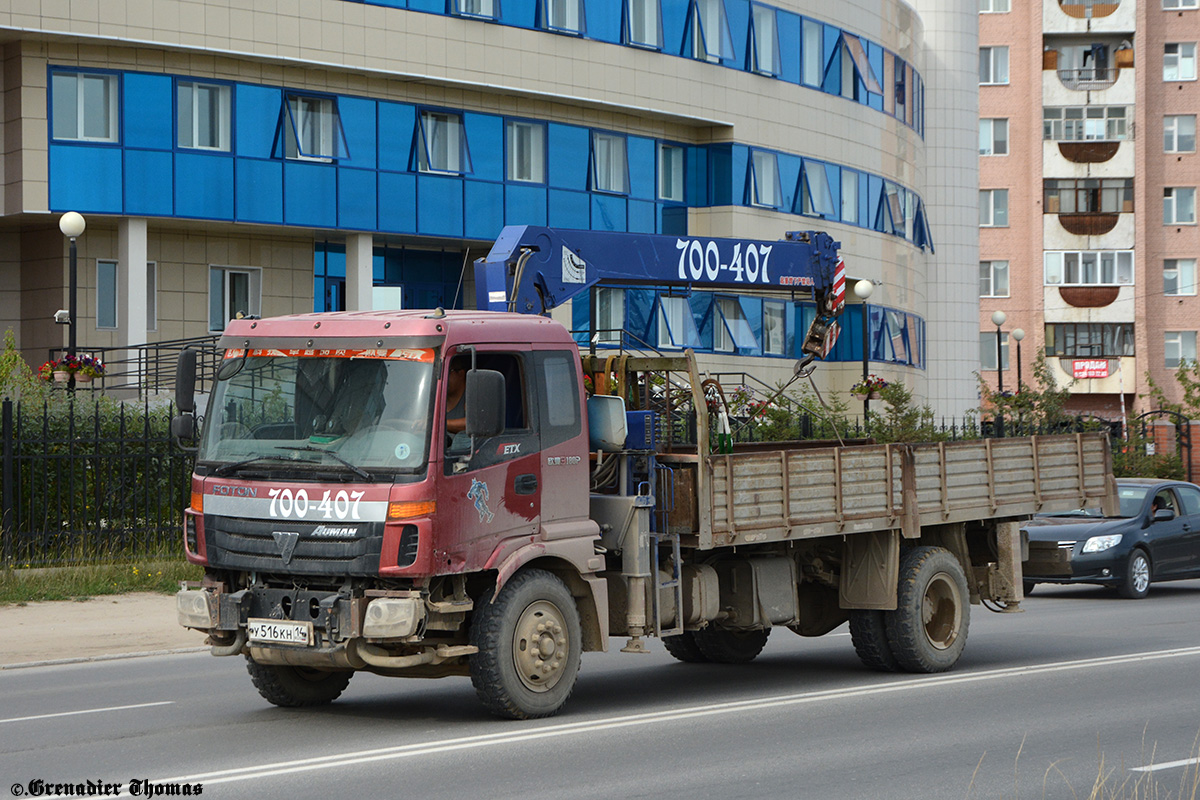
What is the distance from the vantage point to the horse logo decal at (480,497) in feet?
31.8

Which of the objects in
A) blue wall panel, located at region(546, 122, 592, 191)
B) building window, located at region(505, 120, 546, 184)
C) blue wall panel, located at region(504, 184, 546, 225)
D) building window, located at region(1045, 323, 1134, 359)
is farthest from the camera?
building window, located at region(1045, 323, 1134, 359)

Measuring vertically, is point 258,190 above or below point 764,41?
below

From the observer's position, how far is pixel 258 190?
31.3 meters

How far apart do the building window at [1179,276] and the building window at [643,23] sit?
3881 cm

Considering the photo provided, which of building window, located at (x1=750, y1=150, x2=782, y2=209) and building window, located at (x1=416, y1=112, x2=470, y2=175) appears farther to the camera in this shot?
building window, located at (x1=750, y1=150, x2=782, y2=209)

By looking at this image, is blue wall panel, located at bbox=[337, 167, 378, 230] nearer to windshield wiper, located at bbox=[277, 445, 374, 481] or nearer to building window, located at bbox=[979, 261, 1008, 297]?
windshield wiper, located at bbox=[277, 445, 374, 481]

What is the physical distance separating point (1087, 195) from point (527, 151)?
38.9 metres

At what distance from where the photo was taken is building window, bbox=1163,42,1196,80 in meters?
68.1

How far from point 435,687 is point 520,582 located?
2612 mm

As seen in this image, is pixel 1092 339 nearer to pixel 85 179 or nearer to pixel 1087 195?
pixel 1087 195

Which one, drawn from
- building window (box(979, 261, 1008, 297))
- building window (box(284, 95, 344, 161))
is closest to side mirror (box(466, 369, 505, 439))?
building window (box(284, 95, 344, 161))

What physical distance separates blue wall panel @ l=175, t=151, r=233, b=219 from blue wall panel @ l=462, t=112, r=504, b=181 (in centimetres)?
560

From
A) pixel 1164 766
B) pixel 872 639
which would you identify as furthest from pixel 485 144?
pixel 1164 766

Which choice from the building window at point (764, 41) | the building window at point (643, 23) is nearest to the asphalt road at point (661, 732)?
the building window at point (643, 23)
